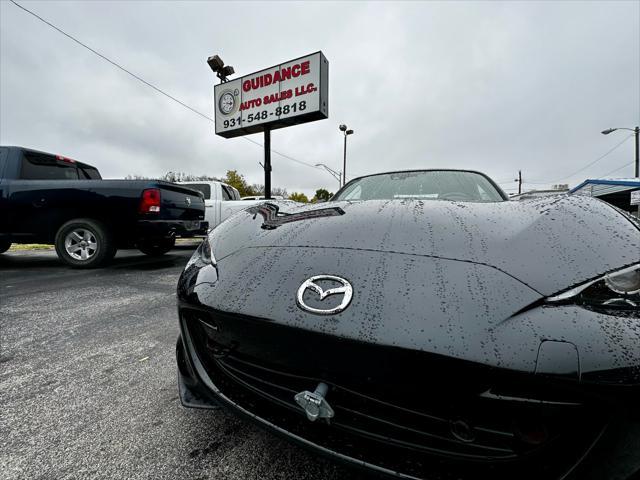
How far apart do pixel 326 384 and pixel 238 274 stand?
43cm

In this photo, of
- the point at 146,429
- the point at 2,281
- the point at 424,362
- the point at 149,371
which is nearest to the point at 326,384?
the point at 424,362

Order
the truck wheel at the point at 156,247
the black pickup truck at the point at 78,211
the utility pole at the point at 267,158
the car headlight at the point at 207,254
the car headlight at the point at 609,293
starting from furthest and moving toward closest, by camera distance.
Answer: the utility pole at the point at 267,158 → the truck wheel at the point at 156,247 → the black pickup truck at the point at 78,211 → the car headlight at the point at 207,254 → the car headlight at the point at 609,293

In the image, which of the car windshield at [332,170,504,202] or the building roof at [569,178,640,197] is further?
the building roof at [569,178,640,197]

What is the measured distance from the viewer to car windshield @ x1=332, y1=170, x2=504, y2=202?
1.98 meters

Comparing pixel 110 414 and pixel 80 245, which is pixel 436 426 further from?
pixel 80 245

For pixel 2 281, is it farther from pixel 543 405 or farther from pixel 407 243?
pixel 543 405

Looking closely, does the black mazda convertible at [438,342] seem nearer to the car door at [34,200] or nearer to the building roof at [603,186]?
the car door at [34,200]

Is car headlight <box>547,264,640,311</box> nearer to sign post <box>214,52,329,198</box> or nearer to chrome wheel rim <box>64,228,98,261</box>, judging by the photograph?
chrome wheel rim <box>64,228,98,261</box>

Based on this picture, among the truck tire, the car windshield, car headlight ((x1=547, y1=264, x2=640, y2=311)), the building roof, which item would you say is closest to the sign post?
the truck tire

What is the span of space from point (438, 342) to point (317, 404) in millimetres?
320

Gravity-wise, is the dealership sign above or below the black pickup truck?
above

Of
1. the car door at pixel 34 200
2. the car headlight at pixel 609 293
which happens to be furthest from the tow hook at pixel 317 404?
the car door at pixel 34 200

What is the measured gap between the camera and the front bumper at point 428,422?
617 millimetres

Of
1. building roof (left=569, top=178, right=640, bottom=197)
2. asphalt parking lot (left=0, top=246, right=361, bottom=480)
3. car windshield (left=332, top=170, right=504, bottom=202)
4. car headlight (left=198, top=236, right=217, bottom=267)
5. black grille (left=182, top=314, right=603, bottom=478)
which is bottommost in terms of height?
asphalt parking lot (left=0, top=246, right=361, bottom=480)
